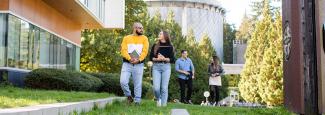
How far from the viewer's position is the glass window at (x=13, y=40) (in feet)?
58.7

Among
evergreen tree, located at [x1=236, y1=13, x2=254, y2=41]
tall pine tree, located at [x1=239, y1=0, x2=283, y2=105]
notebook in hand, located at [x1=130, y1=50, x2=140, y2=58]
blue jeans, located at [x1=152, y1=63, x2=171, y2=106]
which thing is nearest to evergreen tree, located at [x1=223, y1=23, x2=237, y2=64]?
evergreen tree, located at [x1=236, y1=13, x2=254, y2=41]

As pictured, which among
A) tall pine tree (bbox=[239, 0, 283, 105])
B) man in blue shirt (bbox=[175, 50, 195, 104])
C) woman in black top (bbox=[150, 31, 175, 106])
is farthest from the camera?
tall pine tree (bbox=[239, 0, 283, 105])

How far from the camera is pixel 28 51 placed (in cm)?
2041

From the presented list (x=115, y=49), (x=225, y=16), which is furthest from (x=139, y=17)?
(x=225, y=16)

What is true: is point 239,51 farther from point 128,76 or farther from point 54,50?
point 128,76

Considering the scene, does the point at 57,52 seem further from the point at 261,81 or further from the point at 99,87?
the point at 261,81

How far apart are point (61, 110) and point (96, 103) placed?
105 inches

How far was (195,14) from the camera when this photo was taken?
7494cm

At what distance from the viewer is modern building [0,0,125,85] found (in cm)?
1781

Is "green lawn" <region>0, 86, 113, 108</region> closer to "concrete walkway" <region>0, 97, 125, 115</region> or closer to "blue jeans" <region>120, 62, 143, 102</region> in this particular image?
"concrete walkway" <region>0, 97, 125, 115</region>

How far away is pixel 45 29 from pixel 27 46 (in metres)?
3.07

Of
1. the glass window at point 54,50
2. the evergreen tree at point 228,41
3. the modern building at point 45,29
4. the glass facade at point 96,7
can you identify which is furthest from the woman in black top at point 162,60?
the evergreen tree at point 228,41

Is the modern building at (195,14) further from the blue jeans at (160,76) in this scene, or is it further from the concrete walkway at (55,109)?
the concrete walkway at (55,109)

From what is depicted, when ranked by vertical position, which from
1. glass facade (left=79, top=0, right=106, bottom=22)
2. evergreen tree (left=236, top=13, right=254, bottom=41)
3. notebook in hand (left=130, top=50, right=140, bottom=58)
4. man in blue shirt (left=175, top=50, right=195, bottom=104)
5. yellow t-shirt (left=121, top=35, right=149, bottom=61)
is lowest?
man in blue shirt (left=175, top=50, right=195, bottom=104)
